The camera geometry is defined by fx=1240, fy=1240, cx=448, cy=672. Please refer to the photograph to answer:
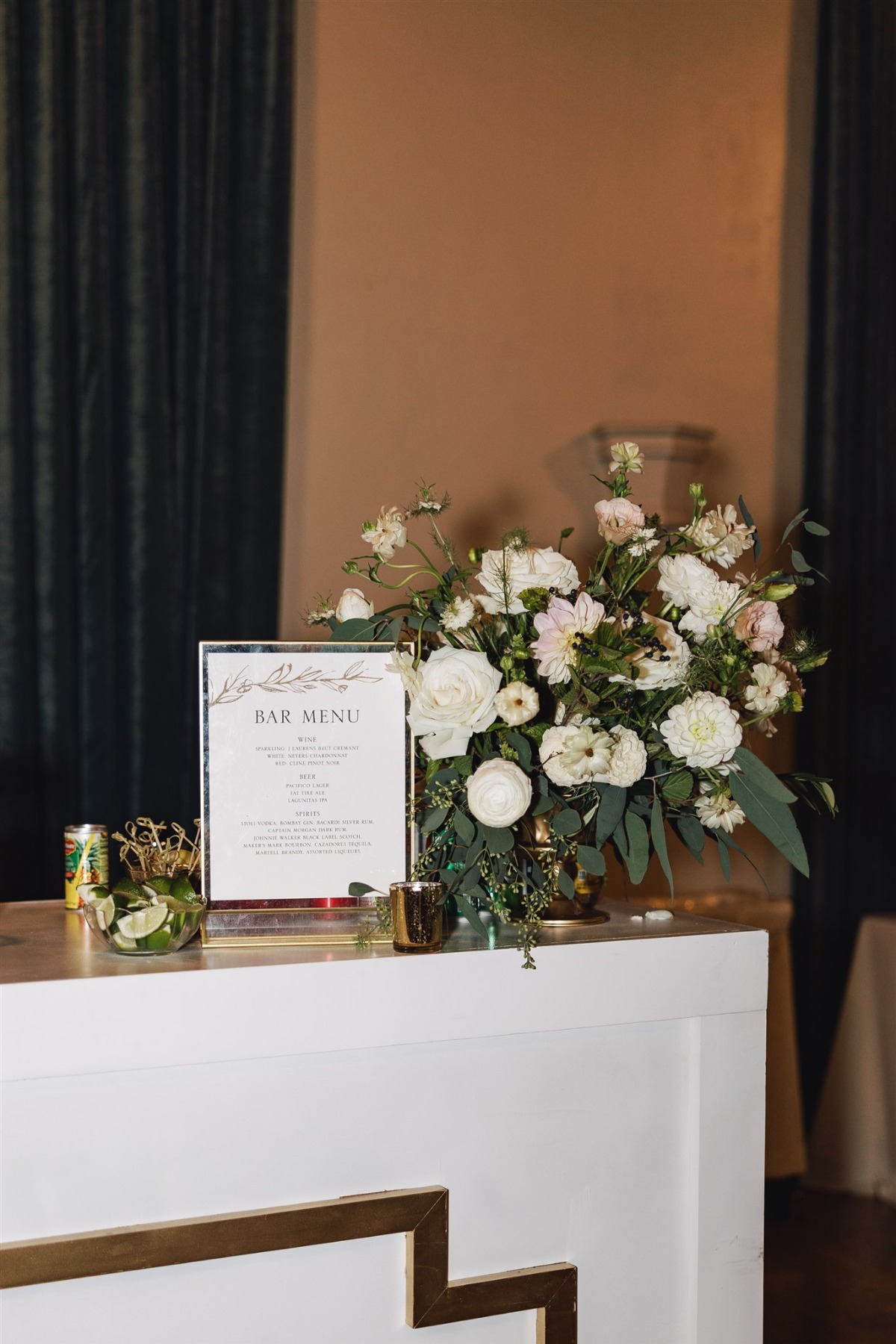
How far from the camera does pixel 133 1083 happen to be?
1.09m

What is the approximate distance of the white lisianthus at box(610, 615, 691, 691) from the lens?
1.25 m

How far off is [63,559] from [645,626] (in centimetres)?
174

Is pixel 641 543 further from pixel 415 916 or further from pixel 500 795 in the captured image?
pixel 415 916

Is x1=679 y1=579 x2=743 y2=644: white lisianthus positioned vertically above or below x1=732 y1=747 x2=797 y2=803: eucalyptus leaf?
above

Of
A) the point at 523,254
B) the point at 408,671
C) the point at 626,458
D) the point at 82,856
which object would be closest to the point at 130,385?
the point at 523,254

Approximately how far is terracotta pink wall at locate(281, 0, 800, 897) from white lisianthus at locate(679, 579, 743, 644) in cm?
183

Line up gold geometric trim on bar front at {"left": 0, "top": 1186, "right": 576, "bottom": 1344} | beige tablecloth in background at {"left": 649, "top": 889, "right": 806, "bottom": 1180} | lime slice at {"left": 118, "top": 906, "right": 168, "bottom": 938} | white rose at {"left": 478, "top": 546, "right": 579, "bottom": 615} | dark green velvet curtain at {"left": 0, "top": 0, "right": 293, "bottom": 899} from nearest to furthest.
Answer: gold geometric trim on bar front at {"left": 0, "top": 1186, "right": 576, "bottom": 1344}, lime slice at {"left": 118, "top": 906, "right": 168, "bottom": 938}, white rose at {"left": 478, "top": 546, "right": 579, "bottom": 615}, dark green velvet curtain at {"left": 0, "top": 0, "right": 293, "bottom": 899}, beige tablecloth in background at {"left": 649, "top": 889, "right": 806, "bottom": 1180}

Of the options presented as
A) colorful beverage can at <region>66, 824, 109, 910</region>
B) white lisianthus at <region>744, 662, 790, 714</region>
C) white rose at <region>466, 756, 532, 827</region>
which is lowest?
colorful beverage can at <region>66, 824, 109, 910</region>

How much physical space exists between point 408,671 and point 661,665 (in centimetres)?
26

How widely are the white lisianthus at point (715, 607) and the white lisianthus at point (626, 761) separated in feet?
0.53

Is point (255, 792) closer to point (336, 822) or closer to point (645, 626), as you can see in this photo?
point (336, 822)

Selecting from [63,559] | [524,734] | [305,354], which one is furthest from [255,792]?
[305,354]

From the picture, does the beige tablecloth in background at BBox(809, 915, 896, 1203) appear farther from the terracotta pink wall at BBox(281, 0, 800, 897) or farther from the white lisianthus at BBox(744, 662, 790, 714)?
the white lisianthus at BBox(744, 662, 790, 714)

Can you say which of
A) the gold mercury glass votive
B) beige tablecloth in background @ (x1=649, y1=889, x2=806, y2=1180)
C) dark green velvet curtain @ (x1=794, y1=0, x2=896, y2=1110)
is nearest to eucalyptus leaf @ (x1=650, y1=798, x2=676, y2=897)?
the gold mercury glass votive
